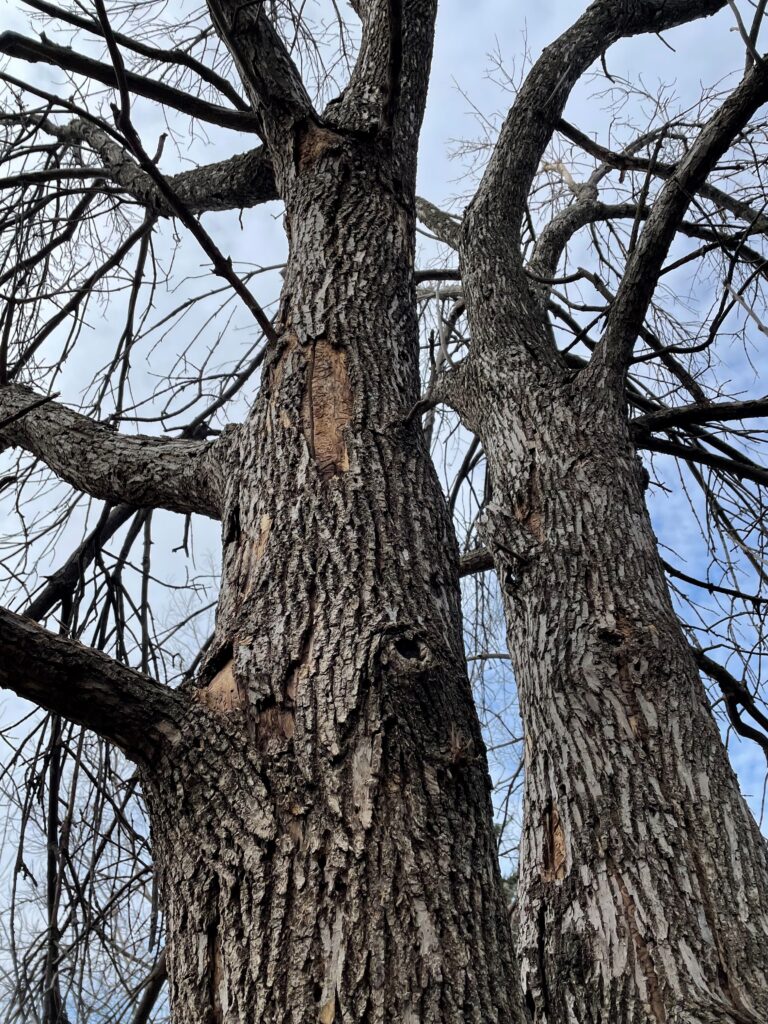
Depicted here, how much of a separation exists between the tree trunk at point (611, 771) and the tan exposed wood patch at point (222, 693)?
923 mm

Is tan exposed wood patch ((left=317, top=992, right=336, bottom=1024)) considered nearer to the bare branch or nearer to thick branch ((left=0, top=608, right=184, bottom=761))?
thick branch ((left=0, top=608, right=184, bottom=761))

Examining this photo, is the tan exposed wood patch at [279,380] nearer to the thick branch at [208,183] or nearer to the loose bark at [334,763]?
the loose bark at [334,763]

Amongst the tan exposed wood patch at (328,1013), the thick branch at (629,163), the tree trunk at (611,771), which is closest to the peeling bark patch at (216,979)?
the tan exposed wood patch at (328,1013)

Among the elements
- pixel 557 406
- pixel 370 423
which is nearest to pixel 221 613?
pixel 370 423

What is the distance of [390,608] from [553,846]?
0.88 meters

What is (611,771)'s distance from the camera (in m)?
1.80

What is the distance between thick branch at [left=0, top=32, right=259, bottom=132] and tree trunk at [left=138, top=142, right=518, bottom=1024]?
1437 mm

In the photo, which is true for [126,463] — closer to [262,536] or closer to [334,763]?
[262,536]

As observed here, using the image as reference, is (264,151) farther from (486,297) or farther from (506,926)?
(506,926)

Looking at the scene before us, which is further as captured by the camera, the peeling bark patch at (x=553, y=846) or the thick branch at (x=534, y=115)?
the thick branch at (x=534, y=115)

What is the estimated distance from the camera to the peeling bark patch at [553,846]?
1806 millimetres

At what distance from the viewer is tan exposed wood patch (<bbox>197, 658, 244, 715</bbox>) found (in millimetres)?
1233

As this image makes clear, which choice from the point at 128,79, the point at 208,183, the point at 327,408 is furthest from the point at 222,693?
the point at 208,183

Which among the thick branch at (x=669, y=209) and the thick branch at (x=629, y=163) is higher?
the thick branch at (x=629, y=163)
